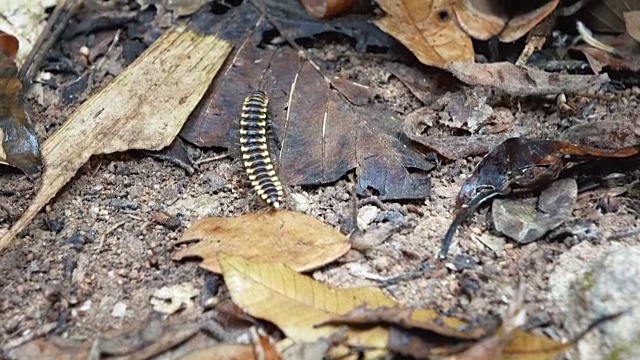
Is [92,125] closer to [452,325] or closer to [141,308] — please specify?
[141,308]

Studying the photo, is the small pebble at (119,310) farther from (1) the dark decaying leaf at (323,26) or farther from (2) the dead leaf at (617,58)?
(2) the dead leaf at (617,58)

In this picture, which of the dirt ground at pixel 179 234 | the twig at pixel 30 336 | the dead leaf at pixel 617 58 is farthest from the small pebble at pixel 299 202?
the dead leaf at pixel 617 58

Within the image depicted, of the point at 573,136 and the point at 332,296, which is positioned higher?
the point at 573,136

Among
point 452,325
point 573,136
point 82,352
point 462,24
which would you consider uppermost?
point 462,24

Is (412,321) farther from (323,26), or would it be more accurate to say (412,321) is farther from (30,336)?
(323,26)

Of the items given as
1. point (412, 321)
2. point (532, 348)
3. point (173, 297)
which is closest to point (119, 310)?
point (173, 297)

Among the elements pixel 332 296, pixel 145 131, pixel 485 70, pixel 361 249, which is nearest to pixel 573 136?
pixel 485 70

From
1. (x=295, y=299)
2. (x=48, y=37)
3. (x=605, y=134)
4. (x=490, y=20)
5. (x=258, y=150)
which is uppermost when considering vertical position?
(x=490, y=20)

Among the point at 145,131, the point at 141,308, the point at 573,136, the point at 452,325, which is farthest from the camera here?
the point at 145,131
